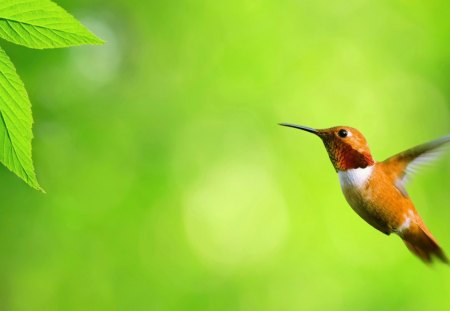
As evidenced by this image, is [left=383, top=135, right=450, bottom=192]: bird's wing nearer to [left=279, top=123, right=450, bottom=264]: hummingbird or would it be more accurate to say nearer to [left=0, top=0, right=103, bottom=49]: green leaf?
[left=279, top=123, right=450, bottom=264]: hummingbird

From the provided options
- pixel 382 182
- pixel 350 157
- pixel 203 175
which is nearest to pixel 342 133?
pixel 350 157

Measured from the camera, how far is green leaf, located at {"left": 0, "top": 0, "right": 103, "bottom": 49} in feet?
1.33

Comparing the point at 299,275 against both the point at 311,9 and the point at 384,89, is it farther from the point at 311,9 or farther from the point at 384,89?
the point at 311,9

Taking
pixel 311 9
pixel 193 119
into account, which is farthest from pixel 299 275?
pixel 311 9

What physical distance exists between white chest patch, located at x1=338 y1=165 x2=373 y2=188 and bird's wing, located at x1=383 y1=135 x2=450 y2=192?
0.22ft

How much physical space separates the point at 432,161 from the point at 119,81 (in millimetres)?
5333

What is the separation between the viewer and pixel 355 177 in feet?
2.28

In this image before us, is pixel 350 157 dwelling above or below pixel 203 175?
above

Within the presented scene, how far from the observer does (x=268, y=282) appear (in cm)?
598

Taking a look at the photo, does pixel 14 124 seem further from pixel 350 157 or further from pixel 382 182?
pixel 382 182

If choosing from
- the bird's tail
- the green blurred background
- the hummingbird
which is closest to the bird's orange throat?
the hummingbird

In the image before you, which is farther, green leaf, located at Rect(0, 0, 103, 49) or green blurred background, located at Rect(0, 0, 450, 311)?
green blurred background, located at Rect(0, 0, 450, 311)

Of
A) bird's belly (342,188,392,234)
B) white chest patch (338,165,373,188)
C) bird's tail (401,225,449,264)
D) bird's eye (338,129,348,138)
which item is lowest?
bird's tail (401,225,449,264)

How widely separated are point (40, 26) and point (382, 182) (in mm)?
468
